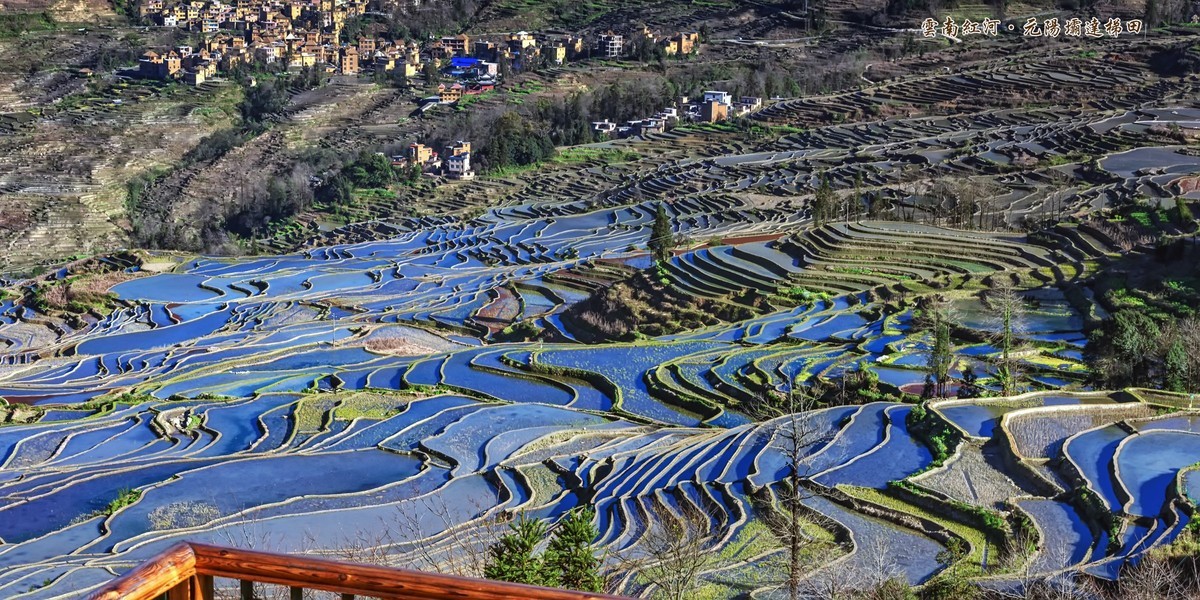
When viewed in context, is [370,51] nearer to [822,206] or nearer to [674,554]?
[822,206]

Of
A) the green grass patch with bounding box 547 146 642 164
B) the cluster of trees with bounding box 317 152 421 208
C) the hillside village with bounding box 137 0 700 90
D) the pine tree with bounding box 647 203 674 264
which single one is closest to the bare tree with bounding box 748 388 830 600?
the pine tree with bounding box 647 203 674 264

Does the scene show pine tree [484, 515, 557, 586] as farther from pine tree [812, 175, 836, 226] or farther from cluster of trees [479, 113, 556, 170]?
cluster of trees [479, 113, 556, 170]

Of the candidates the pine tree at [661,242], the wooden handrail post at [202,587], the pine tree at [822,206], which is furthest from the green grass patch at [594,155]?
the wooden handrail post at [202,587]

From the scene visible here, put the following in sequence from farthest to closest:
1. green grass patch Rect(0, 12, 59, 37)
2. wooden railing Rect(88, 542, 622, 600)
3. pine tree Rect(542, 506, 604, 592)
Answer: green grass patch Rect(0, 12, 59, 37) < pine tree Rect(542, 506, 604, 592) < wooden railing Rect(88, 542, 622, 600)

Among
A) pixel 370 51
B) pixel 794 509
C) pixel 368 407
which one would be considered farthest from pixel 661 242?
pixel 370 51

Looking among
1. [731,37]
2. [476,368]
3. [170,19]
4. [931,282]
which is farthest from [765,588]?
[170,19]

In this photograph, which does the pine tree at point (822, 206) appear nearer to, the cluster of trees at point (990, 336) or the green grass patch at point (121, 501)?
the cluster of trees at point (990, 336)

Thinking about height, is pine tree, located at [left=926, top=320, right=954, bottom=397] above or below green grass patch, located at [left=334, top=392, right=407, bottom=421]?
above
